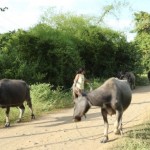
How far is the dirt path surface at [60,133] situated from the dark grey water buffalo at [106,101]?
65 centimetres

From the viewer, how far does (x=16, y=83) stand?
14.8 m

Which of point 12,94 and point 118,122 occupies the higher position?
point 12,94

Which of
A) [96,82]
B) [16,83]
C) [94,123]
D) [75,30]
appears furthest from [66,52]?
[94,123]

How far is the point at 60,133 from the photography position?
39.3 feet

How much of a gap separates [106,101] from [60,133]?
239 cm

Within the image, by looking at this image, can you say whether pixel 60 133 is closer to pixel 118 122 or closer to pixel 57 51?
pixel 118 122

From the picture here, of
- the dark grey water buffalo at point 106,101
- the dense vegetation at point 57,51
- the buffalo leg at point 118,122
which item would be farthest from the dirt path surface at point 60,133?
the dense vegetation at point 57,51

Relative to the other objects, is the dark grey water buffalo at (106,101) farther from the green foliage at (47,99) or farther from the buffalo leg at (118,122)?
the green foliage at (47,99)

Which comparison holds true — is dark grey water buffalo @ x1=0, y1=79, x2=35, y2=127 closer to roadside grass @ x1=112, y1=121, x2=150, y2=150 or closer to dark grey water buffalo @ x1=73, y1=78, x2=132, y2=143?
dark grey water buffalo @ x1=73, y1=78, x2=132, y2=143

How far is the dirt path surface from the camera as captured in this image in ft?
33.9

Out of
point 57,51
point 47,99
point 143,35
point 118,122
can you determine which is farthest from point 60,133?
point 143,35

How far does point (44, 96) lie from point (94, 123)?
556cm

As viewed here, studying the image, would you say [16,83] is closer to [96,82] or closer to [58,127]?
[58,127]

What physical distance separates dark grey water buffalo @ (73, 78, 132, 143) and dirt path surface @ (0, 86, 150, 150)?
651 millimetres
